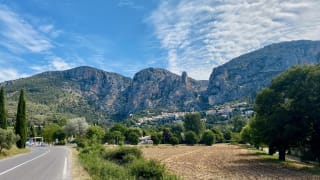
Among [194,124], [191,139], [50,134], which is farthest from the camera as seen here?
[194,124]

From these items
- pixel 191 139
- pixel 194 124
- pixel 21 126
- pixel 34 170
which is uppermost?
pixel 194 124

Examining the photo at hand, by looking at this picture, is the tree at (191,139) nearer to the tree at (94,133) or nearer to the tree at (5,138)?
the tree at (94,133)

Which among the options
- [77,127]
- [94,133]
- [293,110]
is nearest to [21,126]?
[94,133]

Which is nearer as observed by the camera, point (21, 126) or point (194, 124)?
point (21, 126)

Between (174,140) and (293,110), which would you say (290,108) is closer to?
(293,110)

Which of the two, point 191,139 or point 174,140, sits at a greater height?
point 191,139

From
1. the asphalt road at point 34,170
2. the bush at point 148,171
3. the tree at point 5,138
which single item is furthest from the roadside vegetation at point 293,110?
the tree at point 5,138

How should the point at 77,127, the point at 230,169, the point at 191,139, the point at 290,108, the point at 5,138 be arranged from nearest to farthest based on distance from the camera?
1. the point at 230,169
2. the point at 5,138
3. the point at 290,108
4. the point at 77,127
5. the point at 191,139

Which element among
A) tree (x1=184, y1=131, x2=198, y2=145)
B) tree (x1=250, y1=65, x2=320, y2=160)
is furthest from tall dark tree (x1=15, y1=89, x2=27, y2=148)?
tree (x1=184, y1=131, x2=198, y2=145)

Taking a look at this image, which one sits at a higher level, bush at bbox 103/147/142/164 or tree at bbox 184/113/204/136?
tree at bbox 184/113/204/136

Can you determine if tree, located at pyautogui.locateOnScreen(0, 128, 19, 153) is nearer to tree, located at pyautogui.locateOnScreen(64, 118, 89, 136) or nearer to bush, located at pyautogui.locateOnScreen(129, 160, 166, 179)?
bush, located at pyautogui.locateOnScreen(129, 160, 166, 179)

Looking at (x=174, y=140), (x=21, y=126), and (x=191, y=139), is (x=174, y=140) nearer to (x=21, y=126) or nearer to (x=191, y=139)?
(x=191, y=139)

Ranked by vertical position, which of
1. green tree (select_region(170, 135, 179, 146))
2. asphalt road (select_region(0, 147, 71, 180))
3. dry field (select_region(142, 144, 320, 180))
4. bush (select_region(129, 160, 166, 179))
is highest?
bush (select_region(129, 160, 166, 179))

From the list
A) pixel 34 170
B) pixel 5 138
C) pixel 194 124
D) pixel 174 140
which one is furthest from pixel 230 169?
pixel 194 124
